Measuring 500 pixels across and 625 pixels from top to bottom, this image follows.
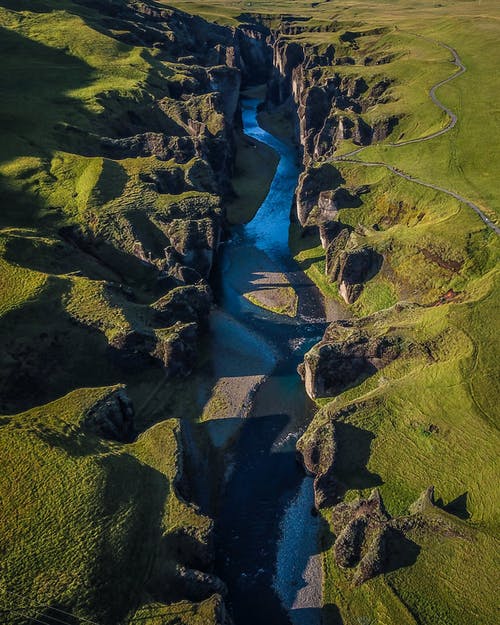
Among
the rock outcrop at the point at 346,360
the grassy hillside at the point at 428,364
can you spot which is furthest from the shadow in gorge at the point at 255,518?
the rock outcrop at the point at 346,360

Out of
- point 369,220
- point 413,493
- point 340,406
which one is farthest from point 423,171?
point 413,493

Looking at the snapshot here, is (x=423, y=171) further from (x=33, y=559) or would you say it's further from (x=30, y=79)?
(x=30, y=79)

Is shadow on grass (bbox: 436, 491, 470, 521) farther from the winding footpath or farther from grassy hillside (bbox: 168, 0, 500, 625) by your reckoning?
the winding footpath

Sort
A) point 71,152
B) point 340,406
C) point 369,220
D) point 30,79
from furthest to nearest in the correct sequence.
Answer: point 30,79 → point 71,152 → point 369,220 → point 340,406

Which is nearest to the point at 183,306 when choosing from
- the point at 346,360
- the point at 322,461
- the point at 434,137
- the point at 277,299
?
the point at 277,299

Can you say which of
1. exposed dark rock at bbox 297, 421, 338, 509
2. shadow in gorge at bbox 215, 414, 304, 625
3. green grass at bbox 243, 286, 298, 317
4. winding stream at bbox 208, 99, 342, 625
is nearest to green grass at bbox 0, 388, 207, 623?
shadow in gorge at bbox 215, 414, 304, 625

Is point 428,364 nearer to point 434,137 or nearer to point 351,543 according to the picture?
point 351,543
